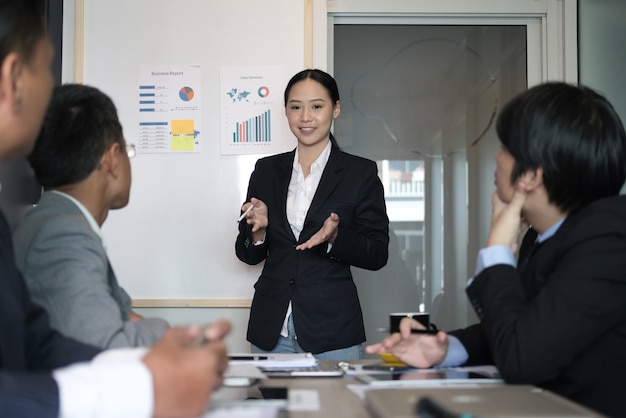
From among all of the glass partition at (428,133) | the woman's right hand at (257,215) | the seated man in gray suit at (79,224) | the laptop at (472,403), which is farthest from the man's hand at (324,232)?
the laptop at (472,403)

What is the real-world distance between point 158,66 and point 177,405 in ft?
9.91

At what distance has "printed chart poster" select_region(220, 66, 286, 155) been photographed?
3715 mm

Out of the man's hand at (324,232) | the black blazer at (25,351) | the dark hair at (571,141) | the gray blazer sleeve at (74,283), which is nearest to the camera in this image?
the black blazer at (25,351)

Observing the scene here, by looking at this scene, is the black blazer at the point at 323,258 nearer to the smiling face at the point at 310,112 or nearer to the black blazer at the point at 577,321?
the smiling face at the point at 310,112

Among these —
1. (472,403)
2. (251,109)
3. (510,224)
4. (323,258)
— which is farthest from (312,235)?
(472,403)

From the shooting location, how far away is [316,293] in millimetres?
2879

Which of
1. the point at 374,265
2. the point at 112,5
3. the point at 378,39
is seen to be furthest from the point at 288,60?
the point at 374,265

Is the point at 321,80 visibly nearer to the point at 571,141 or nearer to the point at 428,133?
the point at 428,133

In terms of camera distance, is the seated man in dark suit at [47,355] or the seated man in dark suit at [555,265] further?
the seated man in dark suit at [555,265]

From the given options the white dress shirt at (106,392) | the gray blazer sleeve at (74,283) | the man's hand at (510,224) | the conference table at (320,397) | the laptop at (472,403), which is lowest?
the conference table at (320,397)

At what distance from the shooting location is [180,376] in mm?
935

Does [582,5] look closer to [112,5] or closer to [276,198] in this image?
[276,198]

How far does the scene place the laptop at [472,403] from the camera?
3.19 ft

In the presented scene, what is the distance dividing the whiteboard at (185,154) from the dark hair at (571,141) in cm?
220
